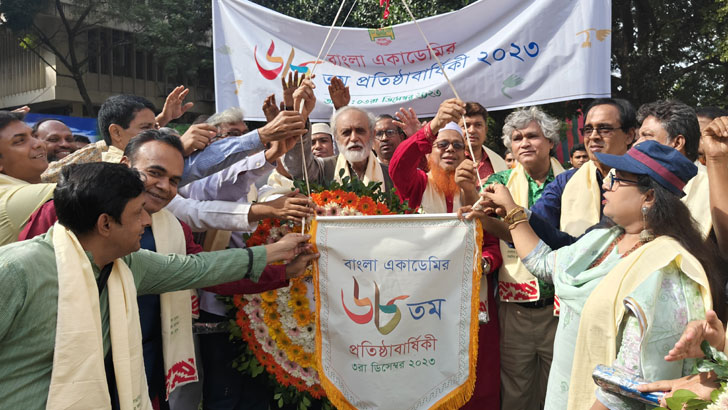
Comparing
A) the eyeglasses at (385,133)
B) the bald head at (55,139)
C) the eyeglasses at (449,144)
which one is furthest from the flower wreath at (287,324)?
the bald head at (55,139)

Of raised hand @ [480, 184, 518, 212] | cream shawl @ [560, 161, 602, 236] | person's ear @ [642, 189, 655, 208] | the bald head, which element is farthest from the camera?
the bald head

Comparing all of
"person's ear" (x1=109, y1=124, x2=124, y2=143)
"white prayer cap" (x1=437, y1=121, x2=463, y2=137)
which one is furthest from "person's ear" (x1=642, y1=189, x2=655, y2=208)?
"person's ear" (x1=109, y1=124, x2=124, y2=143)

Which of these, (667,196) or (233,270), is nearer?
(667,196)

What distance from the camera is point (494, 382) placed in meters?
4.02

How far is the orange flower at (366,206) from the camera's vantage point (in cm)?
361

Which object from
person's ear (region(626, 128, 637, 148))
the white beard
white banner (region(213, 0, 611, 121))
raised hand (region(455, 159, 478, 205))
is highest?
white banner (region(213, 0, 611, 121))

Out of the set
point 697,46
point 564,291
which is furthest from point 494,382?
point 697,46

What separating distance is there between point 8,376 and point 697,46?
13.5 meters

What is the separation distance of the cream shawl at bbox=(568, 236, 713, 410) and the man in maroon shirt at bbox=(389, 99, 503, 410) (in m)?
1.24

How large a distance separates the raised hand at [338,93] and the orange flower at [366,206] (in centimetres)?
144

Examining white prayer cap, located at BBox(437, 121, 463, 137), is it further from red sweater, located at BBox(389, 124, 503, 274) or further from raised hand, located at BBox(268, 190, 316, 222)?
raised hand, located at BBox(268, 190, 316, 222)

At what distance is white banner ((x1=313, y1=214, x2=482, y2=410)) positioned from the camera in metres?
3.38

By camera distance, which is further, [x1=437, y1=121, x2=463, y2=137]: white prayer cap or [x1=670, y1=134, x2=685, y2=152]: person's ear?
[x1=437, y1=121, x2=463, y2=137]: white prayer cap

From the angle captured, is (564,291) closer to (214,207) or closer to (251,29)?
(214,207)
